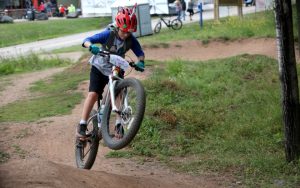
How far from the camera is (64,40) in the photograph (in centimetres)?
3366

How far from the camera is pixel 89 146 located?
7.42 metres

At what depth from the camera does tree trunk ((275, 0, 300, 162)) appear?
8094 mm

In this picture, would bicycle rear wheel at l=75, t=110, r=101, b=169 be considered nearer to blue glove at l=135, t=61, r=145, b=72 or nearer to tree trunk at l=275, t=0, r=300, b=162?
blue glove at l=135, t=61, r=145, b=72

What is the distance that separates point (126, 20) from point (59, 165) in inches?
70.2

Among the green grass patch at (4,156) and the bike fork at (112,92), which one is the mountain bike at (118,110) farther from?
the green grass patch at (4,156)

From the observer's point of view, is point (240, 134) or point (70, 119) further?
point (70, 119)

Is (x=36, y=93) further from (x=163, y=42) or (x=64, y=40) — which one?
(x=64, y=40)

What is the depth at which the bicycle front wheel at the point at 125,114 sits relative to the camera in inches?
248

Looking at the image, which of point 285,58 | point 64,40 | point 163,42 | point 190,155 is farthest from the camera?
point 64,40

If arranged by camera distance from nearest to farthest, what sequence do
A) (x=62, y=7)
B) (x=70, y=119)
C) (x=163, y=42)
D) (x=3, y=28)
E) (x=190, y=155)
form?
1. (x=190, y=155)
2. (x=70, y=119)
3. (x=163, y=42)
4. (x=3, y=28)
5. (x=62, y=7)

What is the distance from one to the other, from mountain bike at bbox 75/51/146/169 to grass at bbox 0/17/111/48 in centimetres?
2635

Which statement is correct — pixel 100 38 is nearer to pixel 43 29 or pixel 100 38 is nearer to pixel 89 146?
pixel 89 146

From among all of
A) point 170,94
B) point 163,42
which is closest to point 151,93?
point 170,94

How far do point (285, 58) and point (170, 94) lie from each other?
431 centimetres
